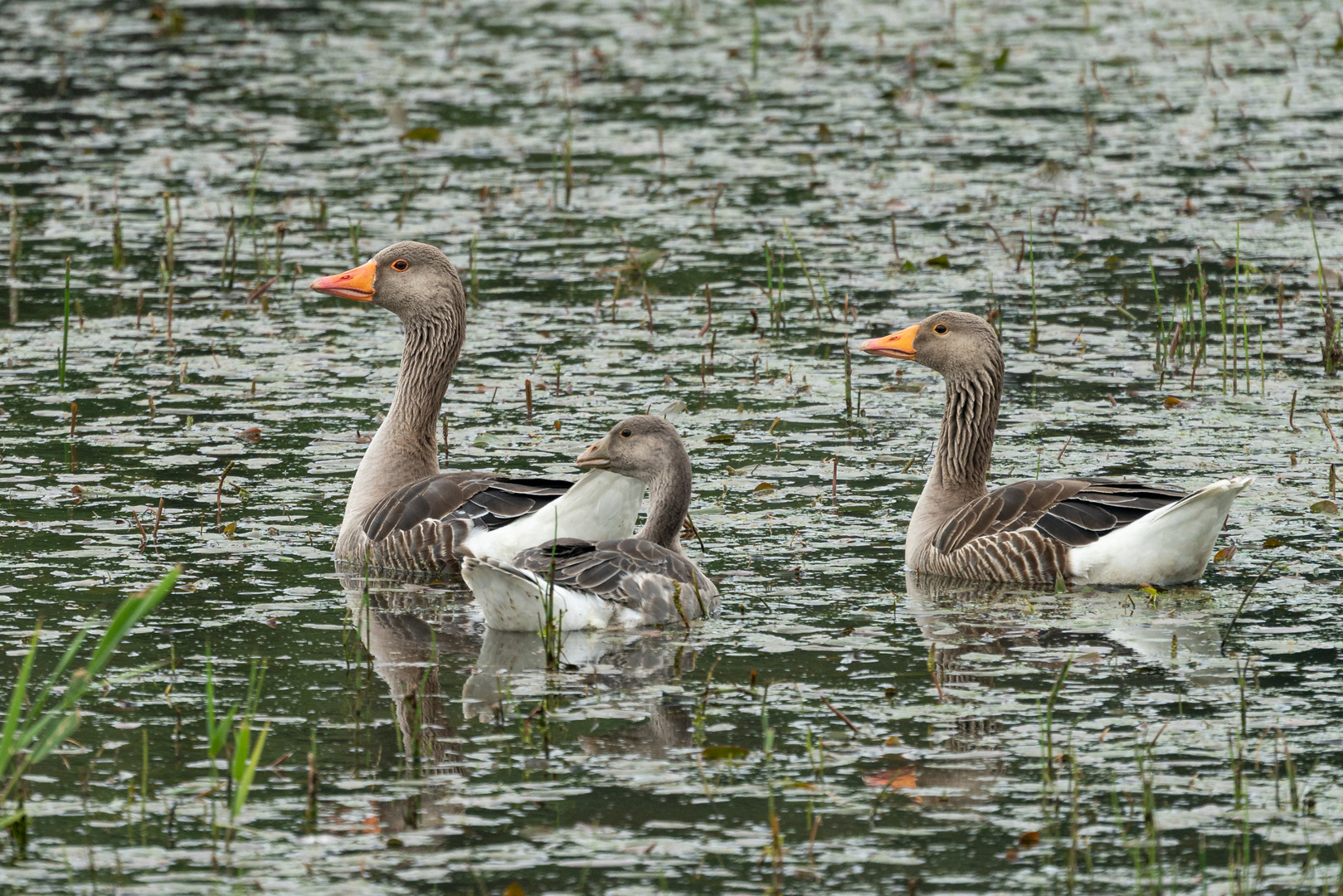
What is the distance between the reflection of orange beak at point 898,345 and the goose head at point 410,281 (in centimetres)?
268

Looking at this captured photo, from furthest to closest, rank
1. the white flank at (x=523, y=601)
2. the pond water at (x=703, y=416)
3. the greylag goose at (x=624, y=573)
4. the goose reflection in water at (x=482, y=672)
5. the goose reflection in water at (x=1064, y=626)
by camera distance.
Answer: the greylag goose at (x=624, y=573)
the white flank at (x=523, y=601)
the goose reflection in water at (x=1064, y=626)
the goose reflection in water at (x=482, y=672)
the pond water at (x=703, y=416)

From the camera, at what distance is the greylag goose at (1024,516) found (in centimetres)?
1036

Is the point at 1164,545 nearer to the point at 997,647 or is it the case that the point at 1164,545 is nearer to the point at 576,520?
the point at 997,647

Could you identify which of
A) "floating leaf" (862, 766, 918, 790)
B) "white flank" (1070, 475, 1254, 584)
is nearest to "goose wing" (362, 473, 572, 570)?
"white flank" (1070, 475, 1254, 584)

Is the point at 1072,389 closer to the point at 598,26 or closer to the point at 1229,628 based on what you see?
the point at 1229,628

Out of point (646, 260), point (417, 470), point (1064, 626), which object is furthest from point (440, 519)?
point (646, 260)

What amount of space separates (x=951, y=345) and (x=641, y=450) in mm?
2320

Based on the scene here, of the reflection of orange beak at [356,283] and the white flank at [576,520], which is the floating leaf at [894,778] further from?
the reflection of orange beak at [356,283]

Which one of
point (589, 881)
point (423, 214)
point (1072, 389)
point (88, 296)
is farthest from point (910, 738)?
point (423, 214)

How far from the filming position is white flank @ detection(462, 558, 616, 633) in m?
9.51

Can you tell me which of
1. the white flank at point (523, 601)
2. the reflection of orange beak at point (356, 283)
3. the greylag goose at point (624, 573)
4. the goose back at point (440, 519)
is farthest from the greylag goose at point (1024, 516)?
the reflection of orange beak at point (356, 283)

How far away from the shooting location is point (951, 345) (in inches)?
475

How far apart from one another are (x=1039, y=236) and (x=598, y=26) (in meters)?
12.9

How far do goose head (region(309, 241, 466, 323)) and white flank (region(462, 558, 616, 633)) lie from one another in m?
3.22
